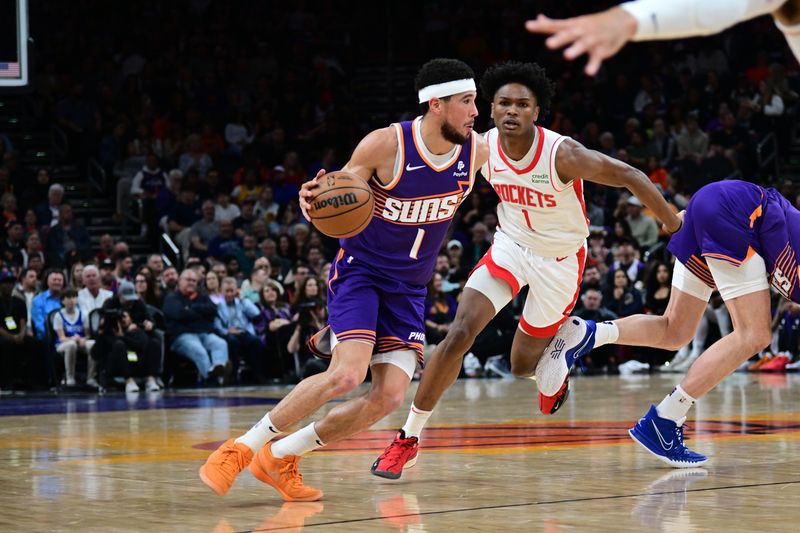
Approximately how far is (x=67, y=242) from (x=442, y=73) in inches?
426

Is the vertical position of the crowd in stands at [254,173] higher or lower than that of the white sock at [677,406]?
higher

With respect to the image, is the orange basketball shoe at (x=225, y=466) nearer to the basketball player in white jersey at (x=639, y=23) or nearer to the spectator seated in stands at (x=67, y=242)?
the basketball player in white jersey at (x=639, y=23)

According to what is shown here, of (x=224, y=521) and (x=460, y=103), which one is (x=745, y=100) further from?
(x=224, y=521)

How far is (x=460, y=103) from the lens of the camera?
6.03m

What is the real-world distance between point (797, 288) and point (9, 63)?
21.2 ft

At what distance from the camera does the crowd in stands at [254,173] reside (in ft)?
46.0

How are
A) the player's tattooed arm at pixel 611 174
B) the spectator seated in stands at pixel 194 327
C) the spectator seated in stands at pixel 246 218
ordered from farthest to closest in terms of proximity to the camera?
1. the spectator seated in stands at pixel 246 218
2. the spectator seated in stands at pixel 194 327
3. the player's tattooed arm at pixel 611 174

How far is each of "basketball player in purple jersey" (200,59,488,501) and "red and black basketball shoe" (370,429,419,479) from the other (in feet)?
1.20

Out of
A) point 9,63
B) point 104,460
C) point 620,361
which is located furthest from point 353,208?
point 620,361

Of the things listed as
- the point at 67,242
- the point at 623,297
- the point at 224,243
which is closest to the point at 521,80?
the point at 623,297

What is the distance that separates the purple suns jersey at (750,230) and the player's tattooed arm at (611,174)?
232 mm

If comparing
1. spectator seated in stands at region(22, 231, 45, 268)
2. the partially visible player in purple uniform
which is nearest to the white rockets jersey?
the partially visible player in purple uniform

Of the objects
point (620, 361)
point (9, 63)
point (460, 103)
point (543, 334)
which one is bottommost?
point (620, 361)

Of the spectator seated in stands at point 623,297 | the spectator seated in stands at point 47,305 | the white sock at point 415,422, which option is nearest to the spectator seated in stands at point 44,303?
the spectator seated in stands at point 47,305
